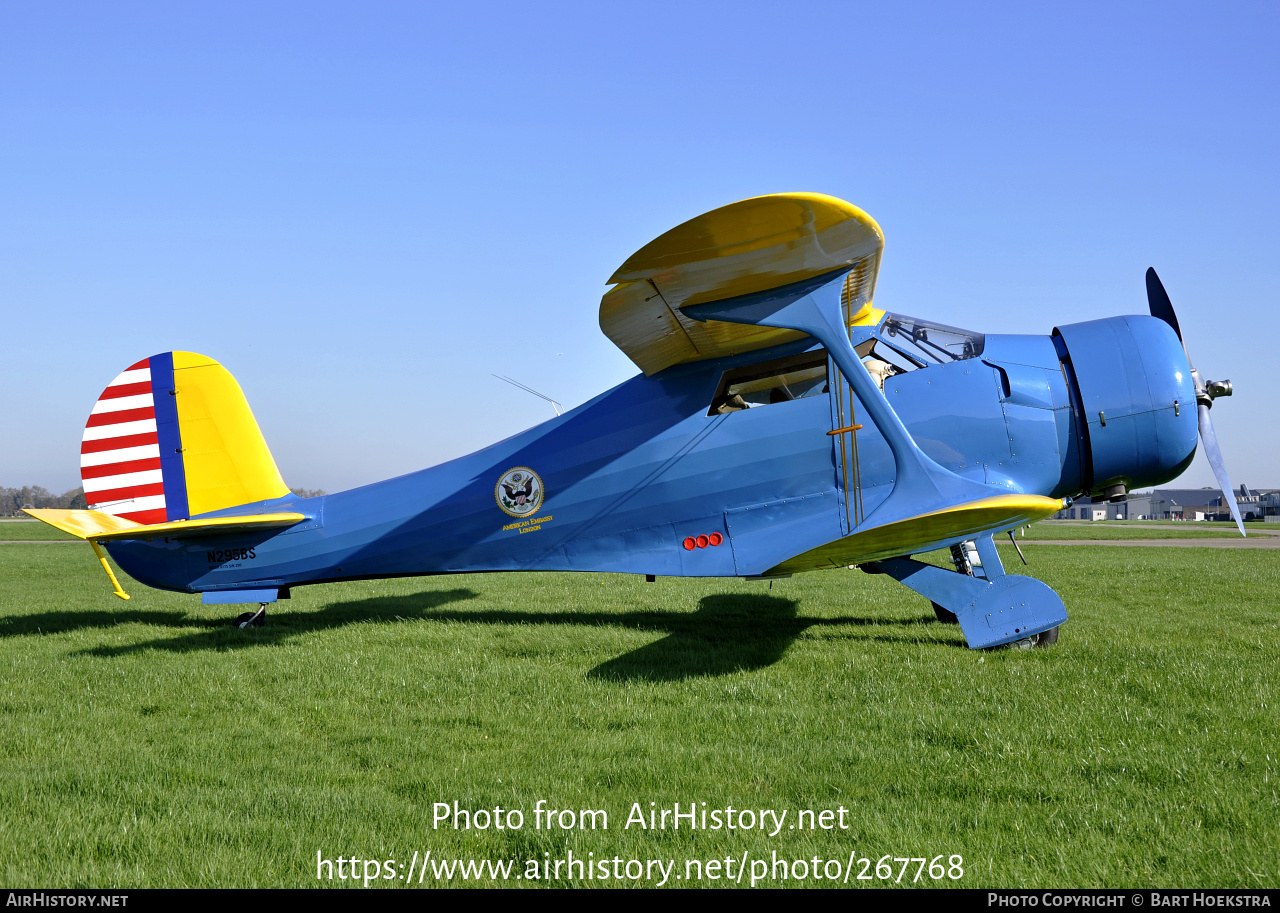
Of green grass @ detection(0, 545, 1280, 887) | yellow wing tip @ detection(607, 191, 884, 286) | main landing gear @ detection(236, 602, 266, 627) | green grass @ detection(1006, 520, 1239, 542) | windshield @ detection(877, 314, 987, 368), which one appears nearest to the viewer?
green grass @ detection(0, 545, 1280, 887)

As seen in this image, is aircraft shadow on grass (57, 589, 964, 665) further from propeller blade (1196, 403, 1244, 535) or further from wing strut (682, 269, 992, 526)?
propeller blade (1196, 403, 1244, 535)

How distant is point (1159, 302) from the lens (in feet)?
22.4

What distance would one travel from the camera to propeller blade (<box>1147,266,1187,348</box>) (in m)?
6.71

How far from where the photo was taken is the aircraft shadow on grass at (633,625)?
20.4ft

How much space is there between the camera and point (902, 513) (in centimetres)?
575

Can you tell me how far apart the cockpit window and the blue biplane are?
0.06 feet

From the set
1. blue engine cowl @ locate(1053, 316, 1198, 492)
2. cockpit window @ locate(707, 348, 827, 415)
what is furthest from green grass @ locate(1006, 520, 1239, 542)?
cockpit window @ locate(707, 348, 827, 415)

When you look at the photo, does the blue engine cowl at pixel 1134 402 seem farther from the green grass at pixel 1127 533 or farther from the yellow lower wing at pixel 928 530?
the green grass at pixel 1127 533

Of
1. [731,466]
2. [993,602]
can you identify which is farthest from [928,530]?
[731,466]

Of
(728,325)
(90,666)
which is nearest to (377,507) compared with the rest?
(90,666)

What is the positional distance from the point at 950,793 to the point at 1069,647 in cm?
358

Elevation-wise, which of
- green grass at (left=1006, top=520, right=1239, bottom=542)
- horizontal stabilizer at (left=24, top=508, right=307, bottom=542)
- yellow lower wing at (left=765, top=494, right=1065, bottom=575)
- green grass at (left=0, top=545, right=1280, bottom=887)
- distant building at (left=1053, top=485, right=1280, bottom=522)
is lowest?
distant building at (left=1053, top=485, right=1280, bottom=522)

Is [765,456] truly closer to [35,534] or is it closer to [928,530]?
[928,530]

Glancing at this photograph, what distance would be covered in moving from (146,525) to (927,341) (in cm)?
787
